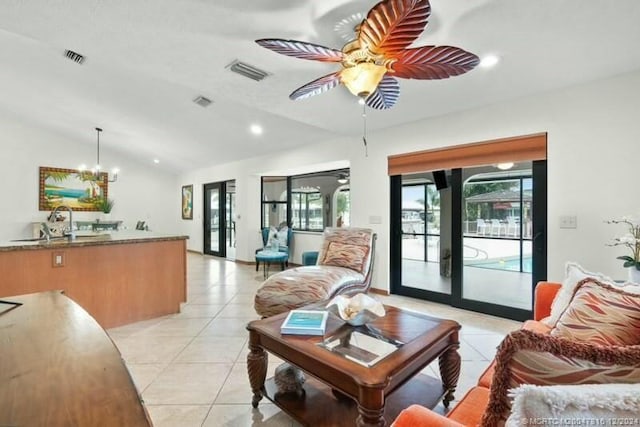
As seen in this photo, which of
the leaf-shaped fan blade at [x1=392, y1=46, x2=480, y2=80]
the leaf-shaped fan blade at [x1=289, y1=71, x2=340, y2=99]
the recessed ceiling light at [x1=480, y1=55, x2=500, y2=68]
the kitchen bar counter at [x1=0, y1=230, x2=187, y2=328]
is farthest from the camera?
the kitchen bar counter at [x1=0, y1=230, x2=187, y2=328]

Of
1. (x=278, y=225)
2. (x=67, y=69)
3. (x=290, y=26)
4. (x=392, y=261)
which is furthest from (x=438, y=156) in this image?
(x=67, y=69)

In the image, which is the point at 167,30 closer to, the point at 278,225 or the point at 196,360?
the point at 196,360

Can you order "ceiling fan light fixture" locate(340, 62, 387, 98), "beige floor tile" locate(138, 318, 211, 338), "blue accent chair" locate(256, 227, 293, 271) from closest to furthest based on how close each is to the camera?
"ceiling fan light fixture" locate(340, 62, 387, 98) → "beige floor tile" locate(138, 318, 211, 338) → "blue accent chair" locate(256, 227, 293, 271)

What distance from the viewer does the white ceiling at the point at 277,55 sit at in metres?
1.94

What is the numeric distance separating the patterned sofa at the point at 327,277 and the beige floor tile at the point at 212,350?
1.20ft

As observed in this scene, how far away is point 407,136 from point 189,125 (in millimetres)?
3696

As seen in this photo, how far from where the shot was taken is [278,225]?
681cm

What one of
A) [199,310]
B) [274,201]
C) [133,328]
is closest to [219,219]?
[274,201]

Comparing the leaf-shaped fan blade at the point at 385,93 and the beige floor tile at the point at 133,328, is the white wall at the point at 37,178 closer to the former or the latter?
the beige floor tile at the point at 133,328

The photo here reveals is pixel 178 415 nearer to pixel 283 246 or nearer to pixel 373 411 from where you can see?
pixel 373 411

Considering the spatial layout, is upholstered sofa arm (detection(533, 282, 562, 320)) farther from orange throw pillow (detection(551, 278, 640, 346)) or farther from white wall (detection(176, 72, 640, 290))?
white wall (detection(176, 72, 640, 290))

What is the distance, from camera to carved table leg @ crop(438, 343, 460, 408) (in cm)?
180

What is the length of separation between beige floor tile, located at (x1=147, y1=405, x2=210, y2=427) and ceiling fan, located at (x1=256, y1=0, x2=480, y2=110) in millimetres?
2086

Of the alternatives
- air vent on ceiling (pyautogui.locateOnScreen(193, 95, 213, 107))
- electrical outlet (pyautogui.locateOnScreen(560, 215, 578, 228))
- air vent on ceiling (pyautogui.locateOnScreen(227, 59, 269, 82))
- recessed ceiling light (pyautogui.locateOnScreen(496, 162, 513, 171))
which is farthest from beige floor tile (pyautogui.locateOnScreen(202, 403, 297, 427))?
air vent on ceiling (pyautogui.locateOnScreen(193, 95, 213, 107))
